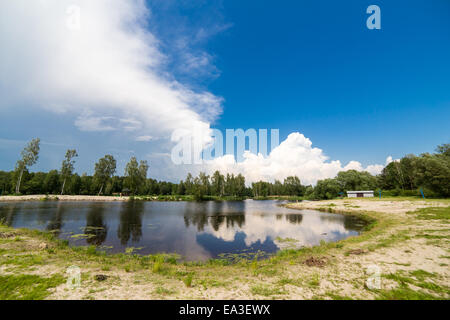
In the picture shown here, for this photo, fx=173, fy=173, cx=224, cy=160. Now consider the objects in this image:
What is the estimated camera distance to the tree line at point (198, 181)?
50331 mm

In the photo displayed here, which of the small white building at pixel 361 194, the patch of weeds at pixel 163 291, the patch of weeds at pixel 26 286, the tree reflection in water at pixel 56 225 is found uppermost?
the small white building at pixel 361 194

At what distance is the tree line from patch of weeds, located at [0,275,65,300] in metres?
74.4

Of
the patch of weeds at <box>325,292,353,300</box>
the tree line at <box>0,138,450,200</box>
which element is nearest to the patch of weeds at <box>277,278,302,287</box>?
the patch of weeds at <box>325,292,353,300</box>

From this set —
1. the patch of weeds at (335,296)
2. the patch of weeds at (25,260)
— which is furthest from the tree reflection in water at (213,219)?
the patch of weeds at (335,296)

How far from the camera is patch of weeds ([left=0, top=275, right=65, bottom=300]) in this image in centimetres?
649

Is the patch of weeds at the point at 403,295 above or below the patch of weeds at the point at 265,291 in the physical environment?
above

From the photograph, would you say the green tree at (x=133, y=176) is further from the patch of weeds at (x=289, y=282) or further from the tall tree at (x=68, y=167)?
the patch of weeds at (x=289, y=282)

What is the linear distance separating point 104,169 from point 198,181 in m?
53.3

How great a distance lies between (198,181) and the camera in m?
115

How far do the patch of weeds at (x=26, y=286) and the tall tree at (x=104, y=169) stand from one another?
4062 inches

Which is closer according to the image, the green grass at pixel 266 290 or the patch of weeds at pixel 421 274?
the green grass at pixel 266 290

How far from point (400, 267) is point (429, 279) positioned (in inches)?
60.5
